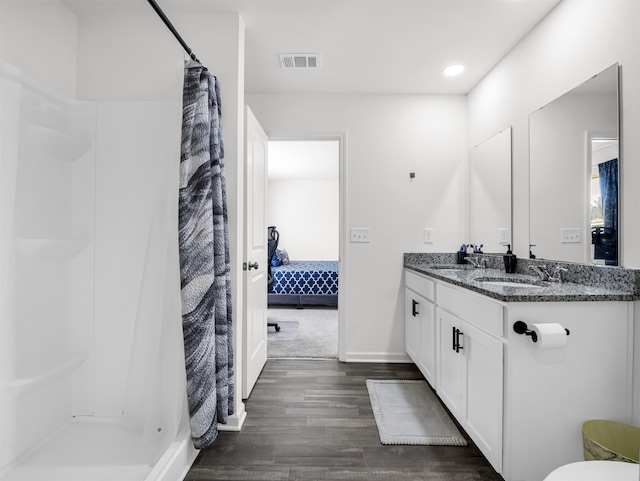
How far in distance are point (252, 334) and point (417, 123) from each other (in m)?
2.24

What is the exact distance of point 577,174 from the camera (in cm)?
181

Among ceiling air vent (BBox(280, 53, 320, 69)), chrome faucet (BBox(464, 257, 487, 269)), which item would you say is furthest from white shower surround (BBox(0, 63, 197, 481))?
chrome faucet (BBox(464, 257, 487, 269))

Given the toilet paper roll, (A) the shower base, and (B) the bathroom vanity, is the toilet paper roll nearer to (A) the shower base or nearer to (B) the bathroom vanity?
(B) the bathroom vanity

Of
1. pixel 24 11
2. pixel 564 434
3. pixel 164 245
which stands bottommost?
pixel 564 434

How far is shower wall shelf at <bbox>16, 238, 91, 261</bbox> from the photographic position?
4.99 feet

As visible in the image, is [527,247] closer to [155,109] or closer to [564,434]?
[564,434]

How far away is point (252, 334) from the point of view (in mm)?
2414

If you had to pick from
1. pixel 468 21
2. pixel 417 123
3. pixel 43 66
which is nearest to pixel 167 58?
pixel 43 66

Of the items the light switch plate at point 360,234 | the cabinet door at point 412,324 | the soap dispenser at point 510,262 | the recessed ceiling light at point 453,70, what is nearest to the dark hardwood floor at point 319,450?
the cabinet door at point 412,324

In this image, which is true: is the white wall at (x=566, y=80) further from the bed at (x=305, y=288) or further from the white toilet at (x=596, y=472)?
the bed at (x=305, y=288)

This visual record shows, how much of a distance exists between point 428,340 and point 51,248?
2.26 metres

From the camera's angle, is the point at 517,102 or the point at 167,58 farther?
the point at 517,102

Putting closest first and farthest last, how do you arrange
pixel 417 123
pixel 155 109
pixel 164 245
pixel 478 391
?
pixel 164 245
pixel 478 391
pixel 155 109
pixel 417 123

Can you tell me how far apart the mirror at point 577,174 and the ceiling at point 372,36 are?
24.5 inches
